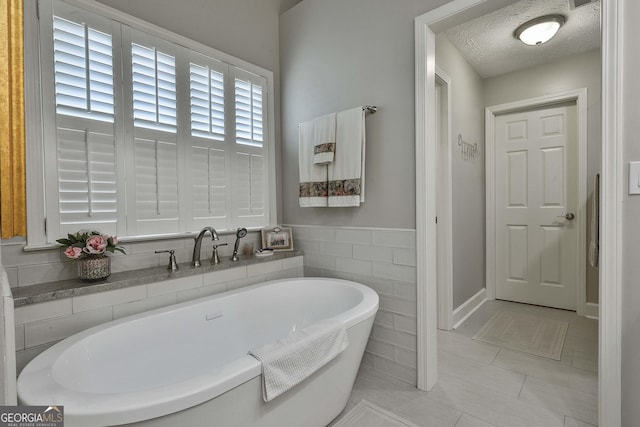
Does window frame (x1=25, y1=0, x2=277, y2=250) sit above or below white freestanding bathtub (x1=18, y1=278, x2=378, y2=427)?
above

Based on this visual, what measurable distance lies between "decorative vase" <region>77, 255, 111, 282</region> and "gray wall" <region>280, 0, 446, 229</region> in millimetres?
1432

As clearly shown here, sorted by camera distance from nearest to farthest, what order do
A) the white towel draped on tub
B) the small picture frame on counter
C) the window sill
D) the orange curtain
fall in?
the orange curtain < the white towel draped on tub < the window sill < the small picture frame on counter

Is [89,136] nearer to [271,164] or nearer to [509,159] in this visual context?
[271,164]

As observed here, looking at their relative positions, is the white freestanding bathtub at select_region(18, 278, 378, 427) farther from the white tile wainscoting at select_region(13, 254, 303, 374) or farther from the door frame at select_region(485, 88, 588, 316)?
the door frame at select_region(485, 88, 588, 316)

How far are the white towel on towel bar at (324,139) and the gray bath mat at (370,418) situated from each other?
5.20 feet

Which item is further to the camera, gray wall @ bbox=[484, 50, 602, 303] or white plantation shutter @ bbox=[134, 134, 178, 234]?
gray wall @ bbox=[484, 50, 602, 303]

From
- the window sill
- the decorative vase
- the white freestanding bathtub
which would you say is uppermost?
the window sill

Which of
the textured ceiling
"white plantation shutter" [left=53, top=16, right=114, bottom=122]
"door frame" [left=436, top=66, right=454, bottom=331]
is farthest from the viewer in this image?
"door frame" [left=436, top=66, right=454, bottom=331]

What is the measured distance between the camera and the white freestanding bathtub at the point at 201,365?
899 millimetres

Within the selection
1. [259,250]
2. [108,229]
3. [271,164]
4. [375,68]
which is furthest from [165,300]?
[375,68]

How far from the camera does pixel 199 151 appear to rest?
7.24 feet

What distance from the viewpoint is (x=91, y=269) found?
5.14 feet

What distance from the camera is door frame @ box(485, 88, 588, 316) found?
2982 mm

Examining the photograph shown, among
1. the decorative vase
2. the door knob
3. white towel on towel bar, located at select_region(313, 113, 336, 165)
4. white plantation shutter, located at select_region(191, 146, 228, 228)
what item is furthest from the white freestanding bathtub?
the door knob
